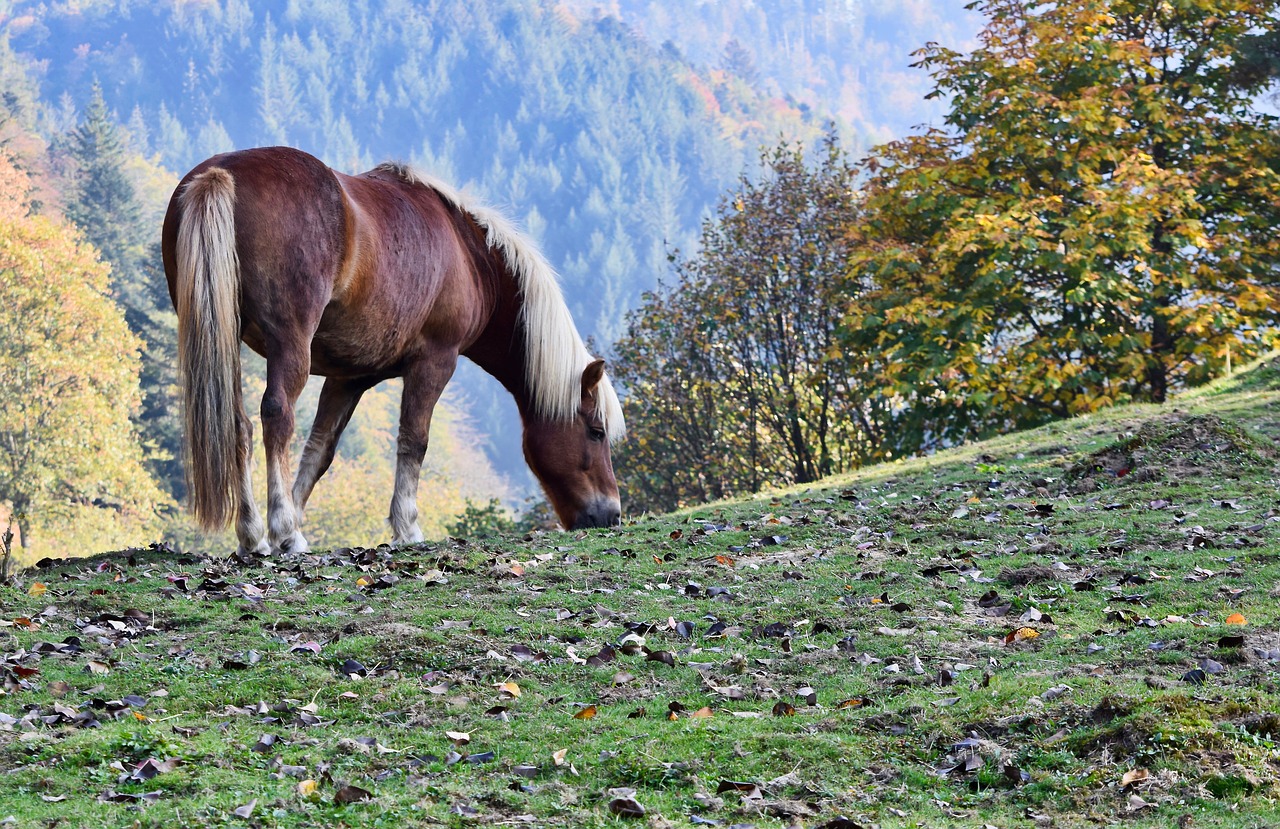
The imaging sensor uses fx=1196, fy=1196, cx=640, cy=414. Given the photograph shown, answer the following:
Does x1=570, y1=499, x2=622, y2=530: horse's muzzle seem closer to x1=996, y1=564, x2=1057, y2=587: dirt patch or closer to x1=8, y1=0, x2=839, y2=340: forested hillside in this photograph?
x1=996, y1=564, x2=1057, y2=587: dirt patch

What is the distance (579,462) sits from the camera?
9.35 m

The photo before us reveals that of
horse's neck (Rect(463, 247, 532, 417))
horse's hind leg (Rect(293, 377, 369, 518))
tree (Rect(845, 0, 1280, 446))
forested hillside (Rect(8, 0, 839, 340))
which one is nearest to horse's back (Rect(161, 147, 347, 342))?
horse's hind leg (Rect(293, 377, 369, 518))

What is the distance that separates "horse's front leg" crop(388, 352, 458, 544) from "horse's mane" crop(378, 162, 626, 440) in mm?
805

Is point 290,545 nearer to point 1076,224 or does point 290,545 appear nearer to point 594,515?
point 594,515

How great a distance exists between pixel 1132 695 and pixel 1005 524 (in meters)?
3.71

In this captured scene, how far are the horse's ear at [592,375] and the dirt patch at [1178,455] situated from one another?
3612 mm

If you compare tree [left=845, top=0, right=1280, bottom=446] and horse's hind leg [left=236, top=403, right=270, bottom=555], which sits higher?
tree [left=845, top=0, right=1280, bottom=446]

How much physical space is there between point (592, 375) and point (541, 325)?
55cm

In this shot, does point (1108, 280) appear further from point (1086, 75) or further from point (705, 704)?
point (705, 704)

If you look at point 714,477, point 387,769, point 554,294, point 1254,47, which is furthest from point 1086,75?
point 387,769

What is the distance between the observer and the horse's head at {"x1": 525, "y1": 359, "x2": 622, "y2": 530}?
933 centimetres

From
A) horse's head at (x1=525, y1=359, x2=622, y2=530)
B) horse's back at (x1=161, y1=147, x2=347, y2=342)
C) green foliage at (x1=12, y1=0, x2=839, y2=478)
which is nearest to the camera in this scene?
horse's back at (x1=161, y1=147, x2=347, y2=342)

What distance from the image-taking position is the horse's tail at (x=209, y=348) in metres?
6.44

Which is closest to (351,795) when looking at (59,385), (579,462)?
(579,462)
